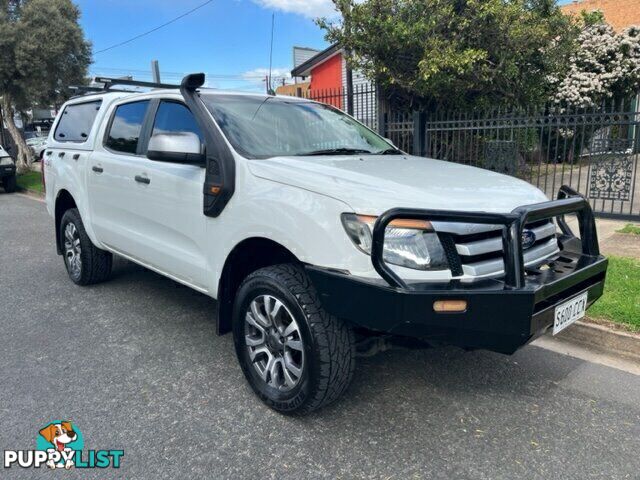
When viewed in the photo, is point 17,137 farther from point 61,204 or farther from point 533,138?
point 533,138

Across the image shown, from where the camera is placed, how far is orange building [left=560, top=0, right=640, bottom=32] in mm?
22453

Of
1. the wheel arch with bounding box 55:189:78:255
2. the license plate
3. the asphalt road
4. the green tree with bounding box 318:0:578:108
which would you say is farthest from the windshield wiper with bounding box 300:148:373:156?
the green tree with bounding box 318:0:578:108

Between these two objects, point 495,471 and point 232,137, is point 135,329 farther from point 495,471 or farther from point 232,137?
point 495,471

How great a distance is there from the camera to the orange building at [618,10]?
2245 centimetres

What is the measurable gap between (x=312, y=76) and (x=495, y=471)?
67.3 ft

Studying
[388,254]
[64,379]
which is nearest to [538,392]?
[388,254]

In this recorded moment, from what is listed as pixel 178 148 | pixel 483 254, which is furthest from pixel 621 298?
pixel 178 148

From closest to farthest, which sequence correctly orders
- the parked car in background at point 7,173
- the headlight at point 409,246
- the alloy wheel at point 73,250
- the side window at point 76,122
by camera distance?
the headlight at point 409,246 < the side window at point 76,122 < the alloy wheel at point 73,250 < the parked car in background at point 7,173

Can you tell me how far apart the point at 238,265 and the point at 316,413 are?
1012mm

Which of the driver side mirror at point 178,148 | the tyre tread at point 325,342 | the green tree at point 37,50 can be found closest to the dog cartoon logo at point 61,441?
the tyre tread at point 325,342

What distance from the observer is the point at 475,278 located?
249cm

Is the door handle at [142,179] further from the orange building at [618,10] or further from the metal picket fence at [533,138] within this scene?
the orange building at [618,10]

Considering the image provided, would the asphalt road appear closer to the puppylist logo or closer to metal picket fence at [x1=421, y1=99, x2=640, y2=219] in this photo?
the puppylist logo

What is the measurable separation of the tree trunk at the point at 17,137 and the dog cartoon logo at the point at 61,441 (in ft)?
56.1
